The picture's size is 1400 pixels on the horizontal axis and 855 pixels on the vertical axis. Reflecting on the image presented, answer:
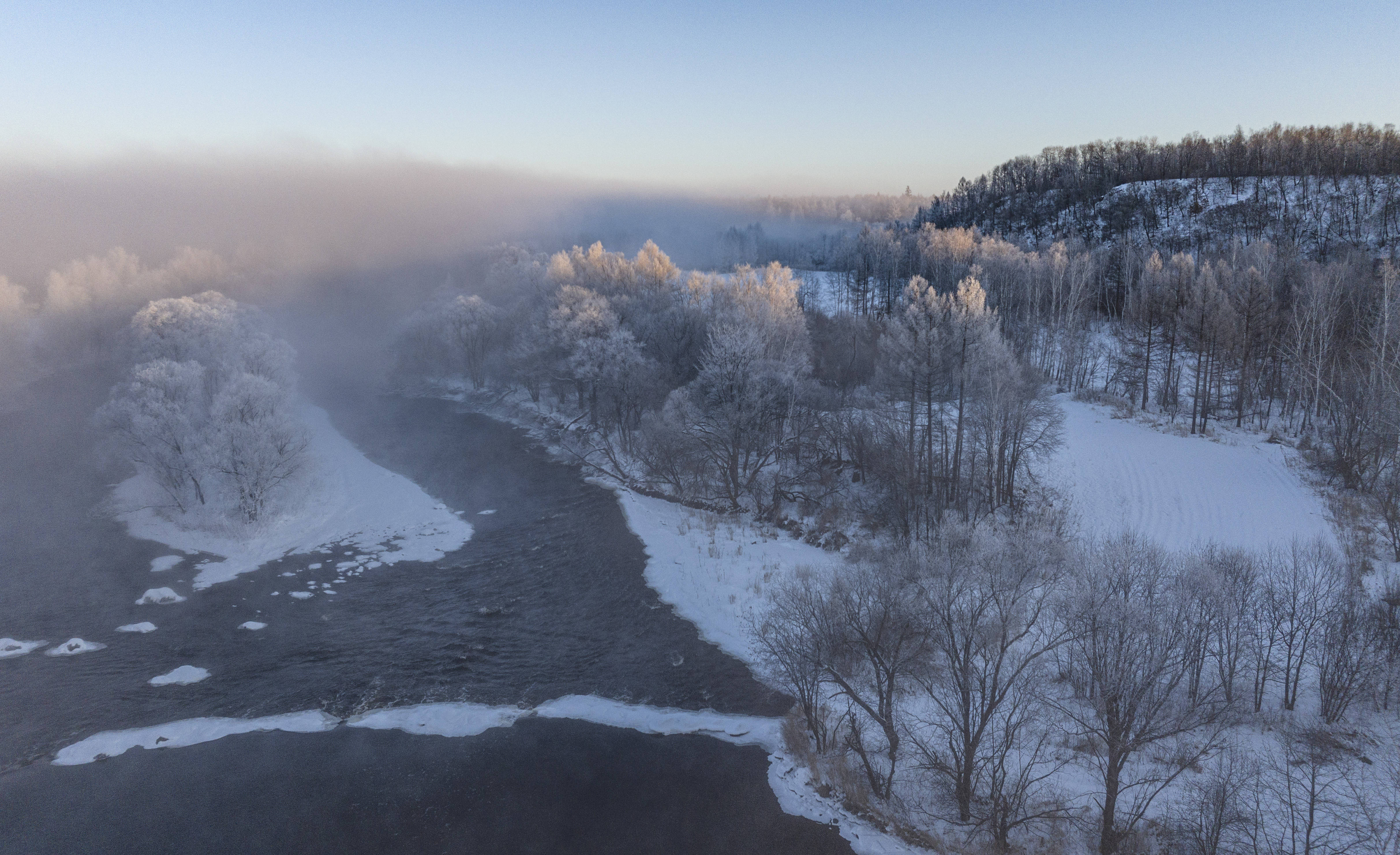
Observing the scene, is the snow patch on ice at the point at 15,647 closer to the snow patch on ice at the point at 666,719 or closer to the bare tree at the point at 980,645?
the snow patch on ice at the point at 666,719

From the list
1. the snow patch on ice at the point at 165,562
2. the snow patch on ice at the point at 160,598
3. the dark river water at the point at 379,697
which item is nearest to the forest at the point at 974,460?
the snow patch on ice at the point at 165,562

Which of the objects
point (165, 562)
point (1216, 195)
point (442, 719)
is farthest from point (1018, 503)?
point (1216, 195)

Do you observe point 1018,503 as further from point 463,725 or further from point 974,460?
point 463,725

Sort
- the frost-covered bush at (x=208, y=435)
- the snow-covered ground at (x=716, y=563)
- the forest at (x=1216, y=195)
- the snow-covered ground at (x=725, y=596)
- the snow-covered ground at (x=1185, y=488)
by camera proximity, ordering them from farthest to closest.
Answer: the forest at (x=1216, y=195), the frost-covered bush at (x=208, y=435), the snow-covered ground at (x=1185, y=488), the snow-covered ground at (x=716, y=563), the snow-covered ground at (x=725, y=596)

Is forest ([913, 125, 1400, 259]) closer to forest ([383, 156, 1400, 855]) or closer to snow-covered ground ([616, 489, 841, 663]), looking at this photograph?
forest ([383, 156, 1400, 855])

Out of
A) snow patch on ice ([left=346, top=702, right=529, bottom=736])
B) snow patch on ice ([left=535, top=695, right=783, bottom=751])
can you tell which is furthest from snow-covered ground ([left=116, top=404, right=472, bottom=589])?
snow patch on ice ([left=535, top=695, right=783, bottom=751])

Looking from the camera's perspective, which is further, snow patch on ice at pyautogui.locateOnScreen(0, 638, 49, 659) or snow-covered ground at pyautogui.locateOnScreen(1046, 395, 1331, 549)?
snow-covered ground at pyautogui.locateOnScreen(1046, 395, 1331, 549)
